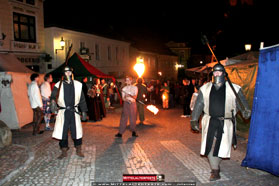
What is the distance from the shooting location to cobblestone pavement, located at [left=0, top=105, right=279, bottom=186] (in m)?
4.87

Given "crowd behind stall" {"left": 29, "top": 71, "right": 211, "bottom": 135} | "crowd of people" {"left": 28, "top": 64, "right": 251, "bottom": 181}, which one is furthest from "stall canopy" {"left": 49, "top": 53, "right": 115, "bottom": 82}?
"crowd of people" {"left": 28, "top": 64, "right": 251, "bottom": 181}

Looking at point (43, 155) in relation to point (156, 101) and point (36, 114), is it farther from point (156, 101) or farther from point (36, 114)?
point (156, 101)

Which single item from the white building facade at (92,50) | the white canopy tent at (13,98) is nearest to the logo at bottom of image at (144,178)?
the white canopy tent at (13,98)

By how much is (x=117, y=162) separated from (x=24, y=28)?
15.4 m

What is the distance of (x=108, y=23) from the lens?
1443 inches

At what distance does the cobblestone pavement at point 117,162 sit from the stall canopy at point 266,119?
0.34 m

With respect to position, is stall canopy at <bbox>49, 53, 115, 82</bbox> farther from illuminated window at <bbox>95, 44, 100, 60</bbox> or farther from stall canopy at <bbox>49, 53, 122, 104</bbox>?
illuminated window at <bbox>95, 44, 100, 60</bbox>

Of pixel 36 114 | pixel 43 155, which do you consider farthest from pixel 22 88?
pixel 43 155

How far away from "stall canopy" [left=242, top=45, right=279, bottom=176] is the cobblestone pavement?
0.34 meters

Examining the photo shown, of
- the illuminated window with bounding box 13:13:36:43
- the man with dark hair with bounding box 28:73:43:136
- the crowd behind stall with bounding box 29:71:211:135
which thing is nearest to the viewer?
the man with dark hair with bounding box 28:73:43:136

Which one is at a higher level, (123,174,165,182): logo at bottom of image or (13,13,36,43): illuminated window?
(13,13,36,43): illuminated window

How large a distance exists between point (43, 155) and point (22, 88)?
4.61m

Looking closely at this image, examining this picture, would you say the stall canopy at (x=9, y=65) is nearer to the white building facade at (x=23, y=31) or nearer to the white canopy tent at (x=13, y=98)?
the white canopy tent at (x=13, y=98)

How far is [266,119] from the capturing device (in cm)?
479
